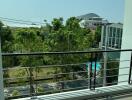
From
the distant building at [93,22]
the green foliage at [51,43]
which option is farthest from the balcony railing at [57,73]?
the distant building at [93,22]

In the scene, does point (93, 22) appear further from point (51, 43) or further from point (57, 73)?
point (57, 73)

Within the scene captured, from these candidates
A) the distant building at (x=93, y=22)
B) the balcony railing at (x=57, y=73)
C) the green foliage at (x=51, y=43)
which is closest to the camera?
the balcony railing at (x=57, y=73)

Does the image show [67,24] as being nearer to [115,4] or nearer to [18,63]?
[18,63]

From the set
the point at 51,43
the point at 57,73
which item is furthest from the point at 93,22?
the point at 57,73

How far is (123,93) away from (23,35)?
10645 mm

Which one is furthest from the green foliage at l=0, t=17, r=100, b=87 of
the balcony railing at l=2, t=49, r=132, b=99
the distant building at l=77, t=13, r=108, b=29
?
the distant building at l=77, t=13, r=108, b=29

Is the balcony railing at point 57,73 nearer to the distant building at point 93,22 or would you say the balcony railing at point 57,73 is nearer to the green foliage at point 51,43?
the green foliage at point 51,43

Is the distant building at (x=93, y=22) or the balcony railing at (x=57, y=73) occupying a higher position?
the distant building at (x=93, y=22)

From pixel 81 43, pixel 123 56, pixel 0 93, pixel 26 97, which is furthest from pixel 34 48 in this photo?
pixel 0 93

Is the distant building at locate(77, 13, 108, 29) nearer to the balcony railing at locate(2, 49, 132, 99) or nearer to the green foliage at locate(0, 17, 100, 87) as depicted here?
the green foliage at locate(0, 17, 100, 87)

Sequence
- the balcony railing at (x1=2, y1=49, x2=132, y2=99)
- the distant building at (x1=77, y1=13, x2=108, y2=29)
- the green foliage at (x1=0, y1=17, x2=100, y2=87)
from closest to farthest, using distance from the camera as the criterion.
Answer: the balcony railing at (x1=2, y1=49, x2=132, y2=99) < the green foliage at (x1=0, y1=17, x2=100, y2=87) < the distant building at (x1=77, y1=13, x2=108, y2=29)

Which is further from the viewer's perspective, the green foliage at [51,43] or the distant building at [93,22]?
the distant building at [93,22]

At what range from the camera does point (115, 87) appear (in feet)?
11.7

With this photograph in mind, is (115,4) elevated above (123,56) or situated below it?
above
